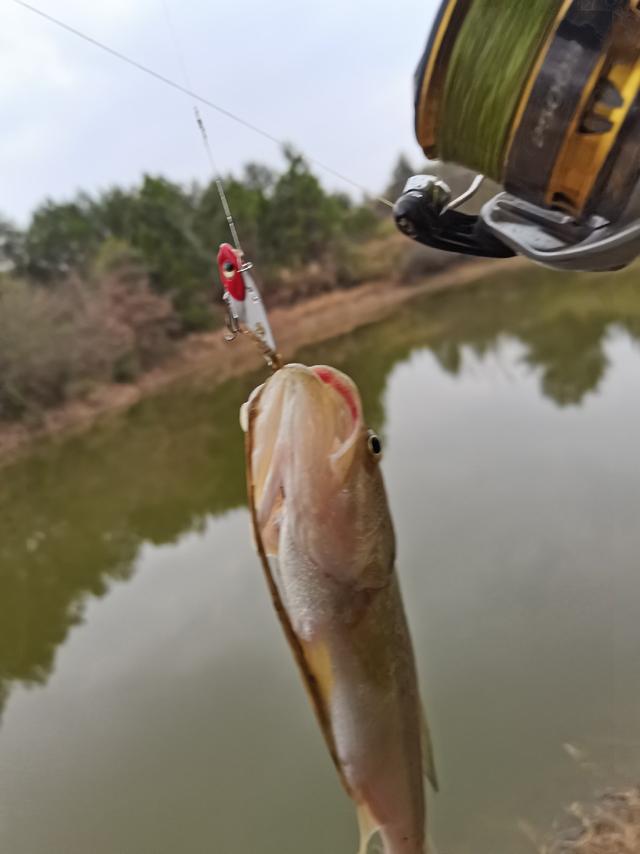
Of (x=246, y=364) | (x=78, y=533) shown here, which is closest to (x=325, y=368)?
(x=78, y=533)

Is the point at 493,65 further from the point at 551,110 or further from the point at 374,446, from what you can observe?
the point at 374,446

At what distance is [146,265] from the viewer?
1407 cm

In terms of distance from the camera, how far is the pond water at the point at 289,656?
3.06 m

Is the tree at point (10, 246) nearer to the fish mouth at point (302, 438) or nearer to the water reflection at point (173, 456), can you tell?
the water reflection at point (173, 456)

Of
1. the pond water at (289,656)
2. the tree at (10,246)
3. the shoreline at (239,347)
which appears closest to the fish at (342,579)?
the pond water at (289,656)

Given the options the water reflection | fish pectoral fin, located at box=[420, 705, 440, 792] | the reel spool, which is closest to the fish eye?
the reel spool

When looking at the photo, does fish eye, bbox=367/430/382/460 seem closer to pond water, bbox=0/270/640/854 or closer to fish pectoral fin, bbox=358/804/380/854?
fish pectoral fin, bbox=358/804/380/854

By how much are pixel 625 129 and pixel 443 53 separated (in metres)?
0.23

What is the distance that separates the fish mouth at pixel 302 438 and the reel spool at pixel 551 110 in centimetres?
38

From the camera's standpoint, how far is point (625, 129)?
2.49 feet

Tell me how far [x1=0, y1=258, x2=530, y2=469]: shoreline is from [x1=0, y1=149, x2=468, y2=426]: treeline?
0.93 feet

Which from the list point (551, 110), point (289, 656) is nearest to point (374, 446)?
point (551, 110)

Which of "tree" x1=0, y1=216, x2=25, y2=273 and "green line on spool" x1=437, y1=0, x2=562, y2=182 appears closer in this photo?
"green line on spool" x1=437, y1=0, x2=562, y2=182

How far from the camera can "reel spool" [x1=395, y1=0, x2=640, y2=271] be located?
75 centimetres
